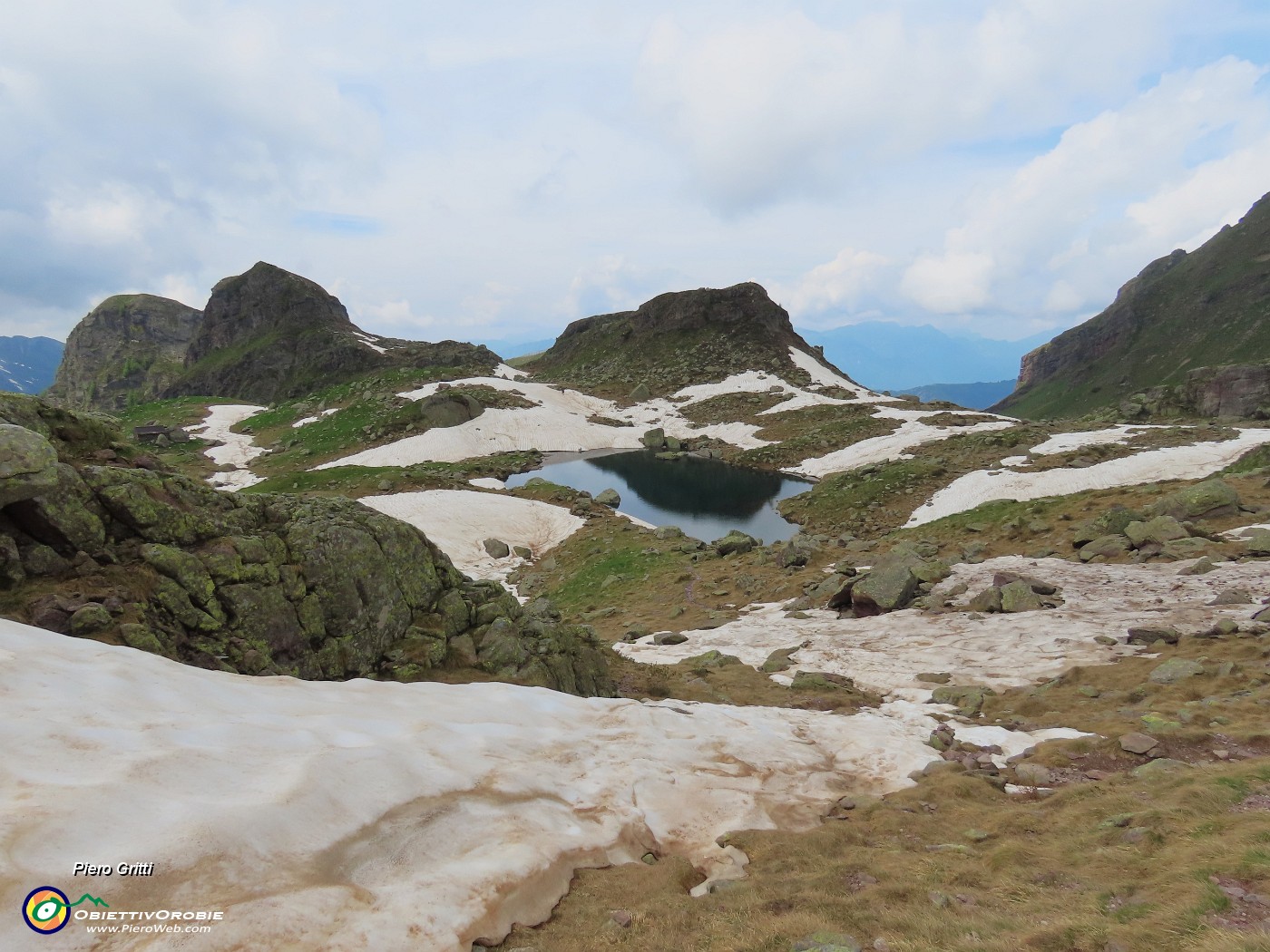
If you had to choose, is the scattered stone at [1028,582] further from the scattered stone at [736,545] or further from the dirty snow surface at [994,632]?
the scattered stone at [736,545]

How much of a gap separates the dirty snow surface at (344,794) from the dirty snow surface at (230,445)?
156ft

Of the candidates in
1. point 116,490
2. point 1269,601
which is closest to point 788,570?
point 1269,601

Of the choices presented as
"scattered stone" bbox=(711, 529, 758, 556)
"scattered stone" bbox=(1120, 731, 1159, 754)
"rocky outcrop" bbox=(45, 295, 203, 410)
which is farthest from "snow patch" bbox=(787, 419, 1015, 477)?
"rocky outcrop" bbox=(45, 295, 203, 410)

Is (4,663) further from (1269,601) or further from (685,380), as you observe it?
(685,380)

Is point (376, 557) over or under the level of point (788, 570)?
over

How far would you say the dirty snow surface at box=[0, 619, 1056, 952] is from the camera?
5.71 m

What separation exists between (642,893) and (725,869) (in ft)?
5.23

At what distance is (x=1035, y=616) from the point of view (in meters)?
19.8

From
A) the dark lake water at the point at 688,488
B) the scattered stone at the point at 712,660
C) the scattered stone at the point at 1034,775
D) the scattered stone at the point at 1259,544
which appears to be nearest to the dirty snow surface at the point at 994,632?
the scattered stone at the point at 712,660

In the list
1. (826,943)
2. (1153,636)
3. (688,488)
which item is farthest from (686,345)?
(826,943)

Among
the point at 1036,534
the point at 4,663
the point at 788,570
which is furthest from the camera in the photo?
the point at 788,570

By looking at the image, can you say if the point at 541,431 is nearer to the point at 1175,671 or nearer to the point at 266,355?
the point at 1175,671

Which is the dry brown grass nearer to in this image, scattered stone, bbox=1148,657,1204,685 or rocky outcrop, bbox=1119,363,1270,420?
scattered stone, bbox=1148,657,1204,685

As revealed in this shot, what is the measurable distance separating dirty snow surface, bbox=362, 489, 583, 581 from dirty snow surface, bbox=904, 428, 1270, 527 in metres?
26.3
